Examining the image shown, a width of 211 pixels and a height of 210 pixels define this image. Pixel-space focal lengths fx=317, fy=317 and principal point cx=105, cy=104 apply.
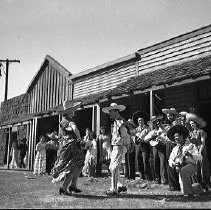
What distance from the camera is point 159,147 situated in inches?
329

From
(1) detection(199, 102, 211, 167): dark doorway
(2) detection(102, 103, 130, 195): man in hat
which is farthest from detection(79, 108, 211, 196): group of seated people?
(1) detection(199, 102, 211, 167): dark doorway

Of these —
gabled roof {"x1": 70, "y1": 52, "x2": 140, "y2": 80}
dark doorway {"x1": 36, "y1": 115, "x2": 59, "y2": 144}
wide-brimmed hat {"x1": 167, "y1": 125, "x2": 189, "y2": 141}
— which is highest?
gabled roof {"x1": 70, "y1": 52, "x2": 140, "y2": 80}

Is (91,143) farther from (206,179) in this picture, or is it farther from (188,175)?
Result: (188,175)

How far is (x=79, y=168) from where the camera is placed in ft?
21.4

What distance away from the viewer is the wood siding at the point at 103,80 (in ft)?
48.0

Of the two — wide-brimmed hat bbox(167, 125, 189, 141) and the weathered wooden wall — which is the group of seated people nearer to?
wide-brimmed hat bbox(167, 125, 189, 141)

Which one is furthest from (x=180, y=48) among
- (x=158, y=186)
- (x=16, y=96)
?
(x=16, y=96)

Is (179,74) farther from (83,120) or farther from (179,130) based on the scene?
(83,120)

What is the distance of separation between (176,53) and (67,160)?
24.8ft

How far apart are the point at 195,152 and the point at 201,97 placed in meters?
5.08

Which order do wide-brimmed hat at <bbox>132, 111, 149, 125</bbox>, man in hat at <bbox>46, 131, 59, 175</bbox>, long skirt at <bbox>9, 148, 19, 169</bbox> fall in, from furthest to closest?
long skirt at <bbox>9, 148, 19, 169</bbox> < man in hat at <bbox>46, 131, 59, 175</bbox> < wide-brimmed hat at <bbox>132, 111, 149, 125</bbox>

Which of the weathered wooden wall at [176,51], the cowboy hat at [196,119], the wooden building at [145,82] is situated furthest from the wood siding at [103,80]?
the cowboy hat at [196,119]

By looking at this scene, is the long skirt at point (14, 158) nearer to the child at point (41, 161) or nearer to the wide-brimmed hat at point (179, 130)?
the child at point (41, 161)

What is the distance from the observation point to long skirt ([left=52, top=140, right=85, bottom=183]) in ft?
20.7
